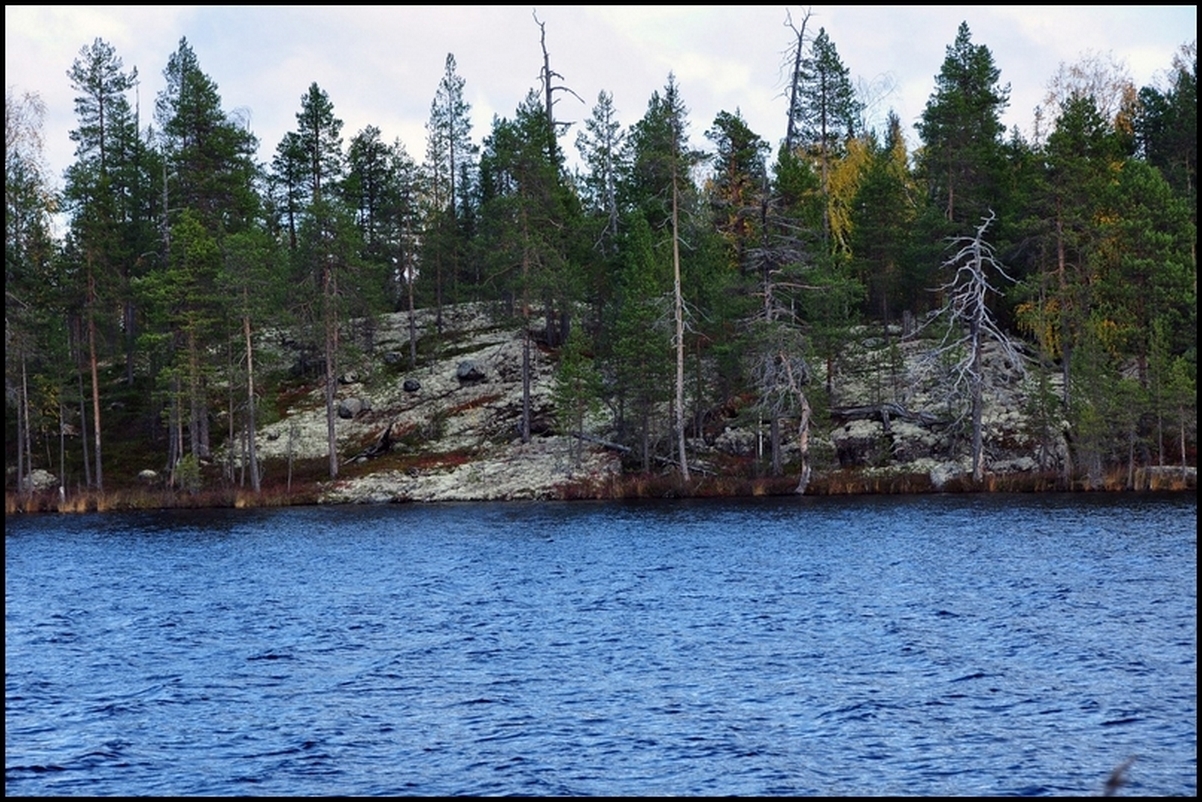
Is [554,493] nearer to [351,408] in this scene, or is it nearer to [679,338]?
[679,338]

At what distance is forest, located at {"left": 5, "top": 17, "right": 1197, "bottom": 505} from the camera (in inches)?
2354

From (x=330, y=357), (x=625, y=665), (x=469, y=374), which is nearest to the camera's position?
(x=625, y=665)

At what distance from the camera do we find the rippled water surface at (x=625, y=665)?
658 inches

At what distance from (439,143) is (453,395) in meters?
30.9

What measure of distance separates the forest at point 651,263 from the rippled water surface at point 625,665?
19711 millimetres

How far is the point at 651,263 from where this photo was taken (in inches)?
2542

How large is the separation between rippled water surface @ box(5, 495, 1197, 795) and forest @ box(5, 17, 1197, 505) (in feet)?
64.7

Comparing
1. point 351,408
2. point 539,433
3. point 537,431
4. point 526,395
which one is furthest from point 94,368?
point 539,433

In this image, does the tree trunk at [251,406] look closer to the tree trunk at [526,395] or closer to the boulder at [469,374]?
the tree trunk at [526,395]

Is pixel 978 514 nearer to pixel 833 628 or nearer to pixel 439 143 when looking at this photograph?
pixel 833 628

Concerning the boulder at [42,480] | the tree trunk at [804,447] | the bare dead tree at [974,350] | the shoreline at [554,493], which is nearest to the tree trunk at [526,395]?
the shoreline at [554,493]

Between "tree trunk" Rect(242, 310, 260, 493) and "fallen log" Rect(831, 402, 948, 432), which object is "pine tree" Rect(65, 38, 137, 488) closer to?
"tree trunk" Rect(242, 310, 260, 493)

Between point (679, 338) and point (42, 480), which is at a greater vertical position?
point (679, 338)

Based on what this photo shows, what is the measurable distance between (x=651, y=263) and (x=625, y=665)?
143 feet
